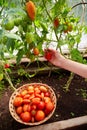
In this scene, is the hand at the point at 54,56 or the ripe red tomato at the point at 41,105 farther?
the ripe red tomato at the point at 41,105

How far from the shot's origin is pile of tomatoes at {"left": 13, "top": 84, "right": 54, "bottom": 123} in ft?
3.98

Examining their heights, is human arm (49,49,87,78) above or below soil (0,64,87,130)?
above

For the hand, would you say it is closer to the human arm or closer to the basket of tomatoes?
the human arm

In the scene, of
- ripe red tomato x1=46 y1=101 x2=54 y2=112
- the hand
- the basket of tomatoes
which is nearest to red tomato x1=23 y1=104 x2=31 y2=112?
the basket of tomatoes

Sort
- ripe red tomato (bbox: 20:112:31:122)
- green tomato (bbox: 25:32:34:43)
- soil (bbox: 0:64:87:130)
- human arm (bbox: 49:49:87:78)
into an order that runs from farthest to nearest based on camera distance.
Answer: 1. soil (bbox: 0:64:87:130)
2. ripe red tomato (bbox: 20:112:31:122)
3. human arm (bbox: 49:49:87:78)
4. green tomato (bbox: 25:32:34:43)

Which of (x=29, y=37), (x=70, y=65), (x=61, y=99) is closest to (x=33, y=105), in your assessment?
(x=61, y=99)

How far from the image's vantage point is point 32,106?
4.03 feet

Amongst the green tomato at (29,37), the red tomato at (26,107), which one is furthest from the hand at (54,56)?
the red tomato at (26,107)

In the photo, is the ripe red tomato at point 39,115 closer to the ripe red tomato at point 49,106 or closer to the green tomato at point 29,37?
the ripe red tomato at point 49,106

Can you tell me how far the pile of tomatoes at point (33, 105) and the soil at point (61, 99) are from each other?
111 millimetres

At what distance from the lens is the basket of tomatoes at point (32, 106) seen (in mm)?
1214

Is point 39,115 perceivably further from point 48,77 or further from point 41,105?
point 48,77

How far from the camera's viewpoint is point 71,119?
1254mm

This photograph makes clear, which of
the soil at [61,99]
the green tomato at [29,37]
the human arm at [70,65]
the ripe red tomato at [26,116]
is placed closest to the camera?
the green tomato at [29,37]
